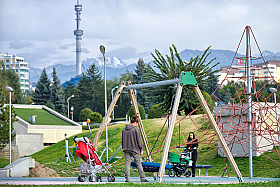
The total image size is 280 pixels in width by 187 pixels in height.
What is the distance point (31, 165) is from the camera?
1209 centimetres

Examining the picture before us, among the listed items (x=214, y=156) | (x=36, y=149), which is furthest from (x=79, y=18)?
(x=214, y=156)

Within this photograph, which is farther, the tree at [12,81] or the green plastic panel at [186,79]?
the tree at [12,81]

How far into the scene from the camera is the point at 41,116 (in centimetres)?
4647

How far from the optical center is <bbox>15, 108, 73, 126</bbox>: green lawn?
4364 centimetres

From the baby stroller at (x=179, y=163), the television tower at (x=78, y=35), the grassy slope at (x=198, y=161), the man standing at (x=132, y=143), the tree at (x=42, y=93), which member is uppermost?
the television tower at (x=78, y=35)

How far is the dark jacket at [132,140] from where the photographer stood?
906 cm

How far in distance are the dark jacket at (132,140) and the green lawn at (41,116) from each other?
34767 millimetres

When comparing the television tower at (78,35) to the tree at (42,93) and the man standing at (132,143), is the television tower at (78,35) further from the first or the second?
the man standing at (132,143)

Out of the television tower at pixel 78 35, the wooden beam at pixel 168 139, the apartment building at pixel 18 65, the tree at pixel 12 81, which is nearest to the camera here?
the wooden beam at pixel 168 139

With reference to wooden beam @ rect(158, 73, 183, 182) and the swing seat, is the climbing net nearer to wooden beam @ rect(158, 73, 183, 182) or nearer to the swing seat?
the swing seat

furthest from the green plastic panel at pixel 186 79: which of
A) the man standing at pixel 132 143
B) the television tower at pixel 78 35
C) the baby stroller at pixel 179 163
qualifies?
the television tower at pixel 78 35

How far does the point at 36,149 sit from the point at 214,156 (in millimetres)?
22062

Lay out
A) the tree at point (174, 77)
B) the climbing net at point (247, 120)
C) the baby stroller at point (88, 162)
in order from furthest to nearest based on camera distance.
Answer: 1. the tree at point (174, 77)
2. the climbing net at point (247, 120)
3. the baby stroller at point (88, 162)

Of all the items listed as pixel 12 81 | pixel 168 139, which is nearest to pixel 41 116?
pixel 12 81
